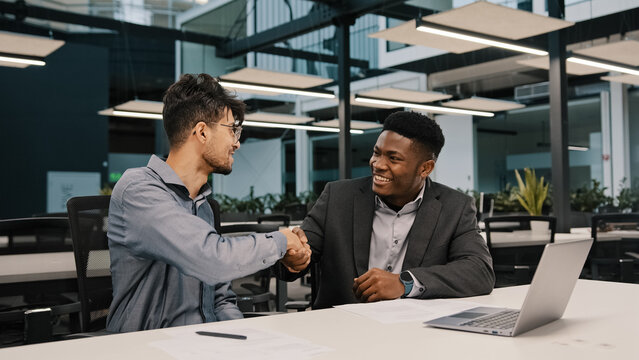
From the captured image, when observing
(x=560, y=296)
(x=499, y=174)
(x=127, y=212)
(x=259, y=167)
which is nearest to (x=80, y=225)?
(x=127, y=212)

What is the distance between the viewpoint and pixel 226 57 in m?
12.2

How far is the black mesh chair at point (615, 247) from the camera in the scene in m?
4.42

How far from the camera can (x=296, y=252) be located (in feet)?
5.86

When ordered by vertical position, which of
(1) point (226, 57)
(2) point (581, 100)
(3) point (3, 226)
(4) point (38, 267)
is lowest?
(4) point (38, 267)

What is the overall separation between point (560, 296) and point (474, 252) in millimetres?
594

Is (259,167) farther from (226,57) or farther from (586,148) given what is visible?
(586,148)

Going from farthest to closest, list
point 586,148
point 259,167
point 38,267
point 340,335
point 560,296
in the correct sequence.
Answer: point 259,167
point 586,148
point 38,267
point 560,296
point 340,335

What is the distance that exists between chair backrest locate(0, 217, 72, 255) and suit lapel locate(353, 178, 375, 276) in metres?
1.32

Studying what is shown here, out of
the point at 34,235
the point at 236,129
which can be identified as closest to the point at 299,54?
the point at 34,235

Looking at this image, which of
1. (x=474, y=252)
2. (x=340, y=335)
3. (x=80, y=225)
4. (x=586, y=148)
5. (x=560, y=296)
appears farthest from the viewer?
(x=586, y=148)

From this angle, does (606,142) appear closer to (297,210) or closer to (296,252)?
(297,210)

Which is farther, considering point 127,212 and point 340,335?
point 127,212

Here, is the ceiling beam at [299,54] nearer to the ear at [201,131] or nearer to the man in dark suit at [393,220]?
the man in dark suit at [393,220]

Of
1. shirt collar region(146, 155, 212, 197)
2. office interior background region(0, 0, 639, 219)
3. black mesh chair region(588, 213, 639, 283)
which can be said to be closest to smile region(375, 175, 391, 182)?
shirt collar region(146, 155, 212, 197)
